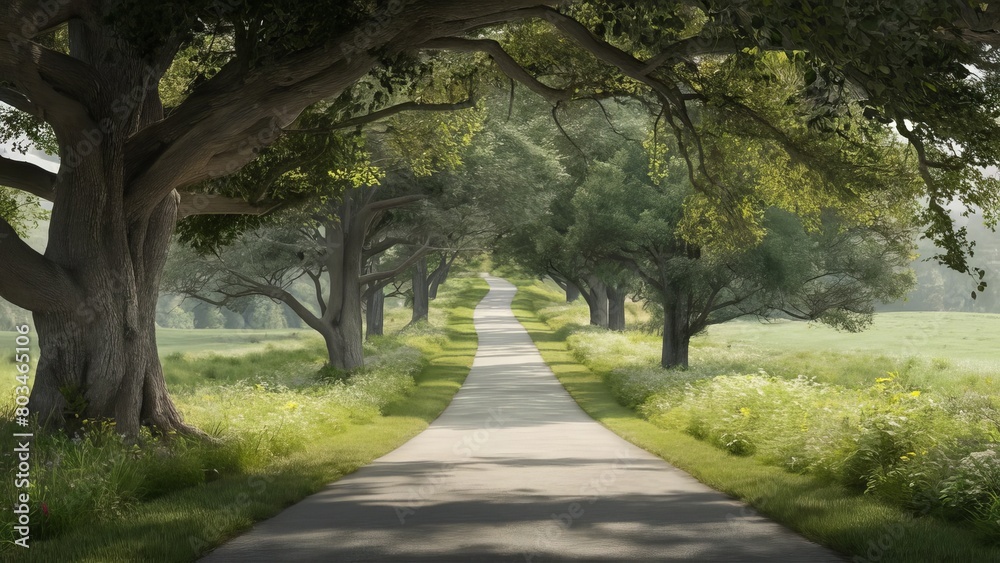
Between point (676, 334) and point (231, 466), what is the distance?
20988mm

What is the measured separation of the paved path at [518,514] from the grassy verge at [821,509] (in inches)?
8.9

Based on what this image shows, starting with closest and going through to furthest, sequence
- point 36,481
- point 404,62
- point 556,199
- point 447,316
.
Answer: point 36,481 < point 404,62 < point 556,199 < point 447,316

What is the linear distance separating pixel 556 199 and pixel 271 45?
91.4 feet

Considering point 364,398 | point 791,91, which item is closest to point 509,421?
point 364,398

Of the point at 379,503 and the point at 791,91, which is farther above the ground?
the point at 791,91

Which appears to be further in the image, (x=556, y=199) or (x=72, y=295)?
(x=556, y=199)

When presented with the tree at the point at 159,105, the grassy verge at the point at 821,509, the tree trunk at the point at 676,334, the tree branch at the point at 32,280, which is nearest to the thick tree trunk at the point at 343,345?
the tree trunk at the point at 676,334

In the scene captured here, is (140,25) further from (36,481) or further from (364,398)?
(364,398)

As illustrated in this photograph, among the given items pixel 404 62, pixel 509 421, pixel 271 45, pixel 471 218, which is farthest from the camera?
pixel 471 218

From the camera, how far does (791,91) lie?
47.4ft

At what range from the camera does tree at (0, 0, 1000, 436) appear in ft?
33.4

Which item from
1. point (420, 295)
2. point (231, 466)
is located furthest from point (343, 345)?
point (420, 295)

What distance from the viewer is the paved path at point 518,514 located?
25.4ft

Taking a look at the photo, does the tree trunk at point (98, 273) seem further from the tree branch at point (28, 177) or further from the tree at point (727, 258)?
the tree at point (727, 258)
